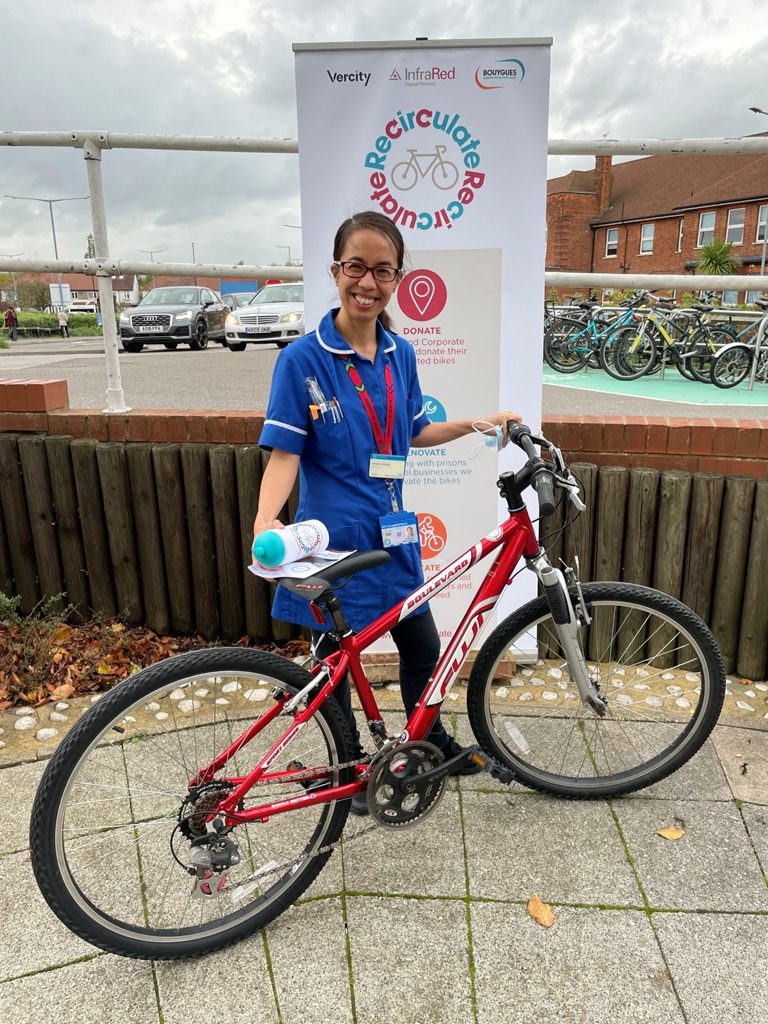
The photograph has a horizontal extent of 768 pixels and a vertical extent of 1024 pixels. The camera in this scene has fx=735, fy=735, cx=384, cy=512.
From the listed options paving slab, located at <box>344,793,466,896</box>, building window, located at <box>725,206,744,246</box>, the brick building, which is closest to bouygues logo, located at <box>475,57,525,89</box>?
paving slab, located at <box>344,793,466,896</box>

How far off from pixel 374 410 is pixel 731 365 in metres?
9.50

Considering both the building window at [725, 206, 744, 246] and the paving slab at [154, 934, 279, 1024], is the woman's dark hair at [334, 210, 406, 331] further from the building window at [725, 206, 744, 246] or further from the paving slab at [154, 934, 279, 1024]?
the building window at [725, 206, 744, 246]

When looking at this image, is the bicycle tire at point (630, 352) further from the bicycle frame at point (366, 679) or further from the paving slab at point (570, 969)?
the paving slab at point (570, 969)

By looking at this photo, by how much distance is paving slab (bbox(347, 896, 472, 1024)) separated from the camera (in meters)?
1.80

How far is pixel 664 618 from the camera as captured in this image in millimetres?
2395

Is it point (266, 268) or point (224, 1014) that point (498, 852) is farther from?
point (266, 268)

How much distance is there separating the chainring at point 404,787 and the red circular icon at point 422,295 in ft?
5.43

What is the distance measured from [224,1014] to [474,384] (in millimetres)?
2252

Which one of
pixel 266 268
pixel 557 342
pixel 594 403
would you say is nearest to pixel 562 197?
pixel 557 342

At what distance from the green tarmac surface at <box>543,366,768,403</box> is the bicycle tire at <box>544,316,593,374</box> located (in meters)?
0.21

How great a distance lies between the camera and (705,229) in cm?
3375

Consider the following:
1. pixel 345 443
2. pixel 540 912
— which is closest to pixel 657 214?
pixel 345 443

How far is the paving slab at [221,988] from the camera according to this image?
1.79 metres

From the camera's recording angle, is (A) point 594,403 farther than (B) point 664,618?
Yes
